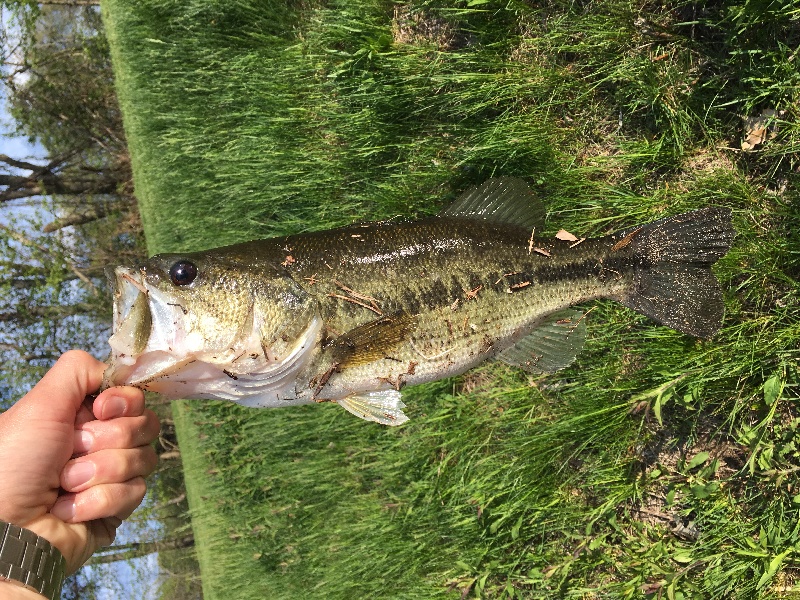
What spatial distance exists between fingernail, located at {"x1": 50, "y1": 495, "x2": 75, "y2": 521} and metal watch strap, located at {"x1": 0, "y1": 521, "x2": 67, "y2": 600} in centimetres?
17

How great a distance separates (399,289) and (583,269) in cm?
82

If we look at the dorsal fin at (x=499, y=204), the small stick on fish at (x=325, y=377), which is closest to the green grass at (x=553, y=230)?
the dorsal fin at (x=499, y=204)

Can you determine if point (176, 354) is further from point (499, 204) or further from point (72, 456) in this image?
point (499, 204)

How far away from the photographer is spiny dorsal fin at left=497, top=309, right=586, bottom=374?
2.29 m

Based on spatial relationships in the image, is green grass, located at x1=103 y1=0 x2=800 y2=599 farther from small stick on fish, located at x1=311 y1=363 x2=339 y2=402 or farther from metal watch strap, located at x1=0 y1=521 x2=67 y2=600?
metal watch strap, located at x1=0 y1=521 x2=67 y2=600

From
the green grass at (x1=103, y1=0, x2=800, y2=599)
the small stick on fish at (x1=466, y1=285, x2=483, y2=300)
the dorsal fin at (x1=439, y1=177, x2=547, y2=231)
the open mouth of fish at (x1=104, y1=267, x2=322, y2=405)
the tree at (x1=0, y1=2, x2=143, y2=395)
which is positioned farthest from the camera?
the tree at (x1=0, y1=2, x2=143, y2=395)

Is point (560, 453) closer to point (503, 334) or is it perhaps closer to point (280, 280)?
point (503, 334)

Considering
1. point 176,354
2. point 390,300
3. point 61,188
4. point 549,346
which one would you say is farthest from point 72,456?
point 61,188

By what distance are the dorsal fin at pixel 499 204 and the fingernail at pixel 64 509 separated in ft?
6.16

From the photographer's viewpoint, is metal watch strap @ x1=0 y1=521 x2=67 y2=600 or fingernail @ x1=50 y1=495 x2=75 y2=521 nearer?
metal watch strap @ x1=0 y1=521 x2=67 y2=600

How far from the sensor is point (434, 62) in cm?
323

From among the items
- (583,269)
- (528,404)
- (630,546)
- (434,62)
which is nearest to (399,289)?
(583,269)

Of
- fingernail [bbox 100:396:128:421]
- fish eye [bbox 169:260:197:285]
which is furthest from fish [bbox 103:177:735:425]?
fingernail [bbox 100:396:128:421]

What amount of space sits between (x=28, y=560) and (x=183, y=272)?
3.59ft
